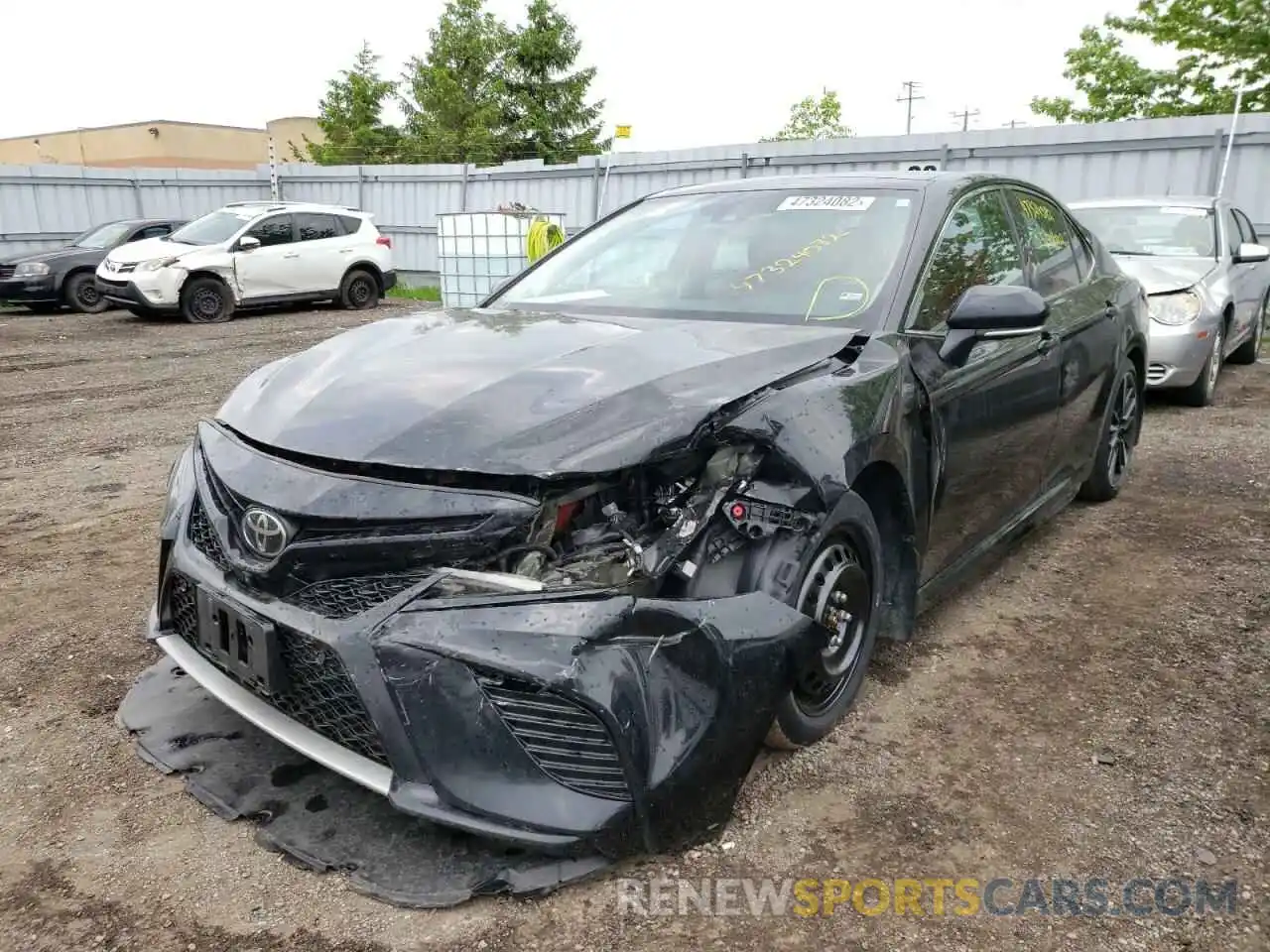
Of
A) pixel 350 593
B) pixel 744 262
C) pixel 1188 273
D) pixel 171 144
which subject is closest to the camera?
pixel 350 593

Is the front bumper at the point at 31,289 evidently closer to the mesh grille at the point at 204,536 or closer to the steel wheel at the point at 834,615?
the mesh grille at the point at 204,536

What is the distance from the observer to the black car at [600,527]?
1.93 metres

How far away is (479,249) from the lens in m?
13.0

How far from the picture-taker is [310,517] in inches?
82.0

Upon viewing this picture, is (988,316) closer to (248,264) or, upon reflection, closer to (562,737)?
(562,737)

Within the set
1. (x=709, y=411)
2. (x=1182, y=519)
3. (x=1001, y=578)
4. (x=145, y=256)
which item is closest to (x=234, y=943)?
(x=709, y=411)

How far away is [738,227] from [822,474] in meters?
1.40

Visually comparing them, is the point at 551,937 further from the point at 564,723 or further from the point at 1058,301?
the point at 1058,301

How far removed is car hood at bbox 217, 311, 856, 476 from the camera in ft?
6.95

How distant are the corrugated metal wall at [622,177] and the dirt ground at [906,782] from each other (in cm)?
631

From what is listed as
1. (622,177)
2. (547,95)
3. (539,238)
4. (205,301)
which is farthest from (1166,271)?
(547,95)

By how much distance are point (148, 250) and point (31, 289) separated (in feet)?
8.05

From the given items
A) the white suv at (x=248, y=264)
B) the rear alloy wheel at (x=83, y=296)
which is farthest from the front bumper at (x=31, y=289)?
the white suv at (x=248, y=264)

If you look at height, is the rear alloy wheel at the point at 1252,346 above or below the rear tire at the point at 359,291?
above
